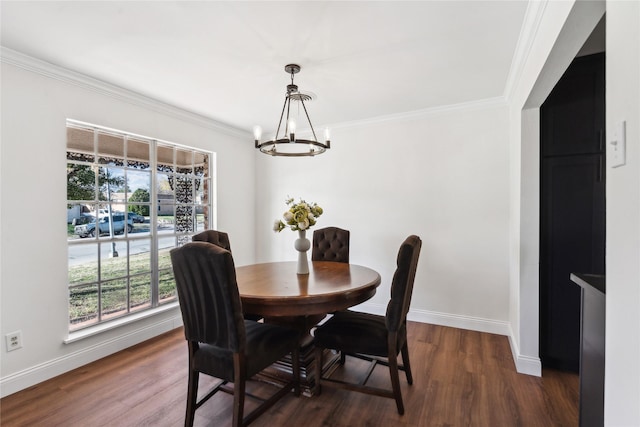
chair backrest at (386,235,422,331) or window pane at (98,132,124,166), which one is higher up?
window pane at (98,132,124,166)

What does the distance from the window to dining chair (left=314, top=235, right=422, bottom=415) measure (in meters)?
2.16

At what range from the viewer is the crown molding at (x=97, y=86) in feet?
7.36

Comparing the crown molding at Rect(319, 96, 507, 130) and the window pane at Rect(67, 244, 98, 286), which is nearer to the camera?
the window pane at Rect(67, 244, 98, 286)

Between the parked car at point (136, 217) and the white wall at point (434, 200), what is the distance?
6.67 ft

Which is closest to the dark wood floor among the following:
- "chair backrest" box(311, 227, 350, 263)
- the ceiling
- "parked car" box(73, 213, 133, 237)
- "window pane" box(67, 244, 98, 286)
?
"window pane" box(67, 244, 98, 286)

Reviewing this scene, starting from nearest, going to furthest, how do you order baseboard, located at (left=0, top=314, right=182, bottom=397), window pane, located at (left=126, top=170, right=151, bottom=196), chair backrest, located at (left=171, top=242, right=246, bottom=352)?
1. chair backrest, located at (left=171, top=242, right=246, bottom=352)
2. baseboard, located at (left=0, top=314, right=182, bottom=397)
3. window pane, located at (left=126, top=170, right=151, bottom=196)

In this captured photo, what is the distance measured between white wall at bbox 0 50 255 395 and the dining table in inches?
58.2

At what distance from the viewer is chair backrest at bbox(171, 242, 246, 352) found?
1.60 metres

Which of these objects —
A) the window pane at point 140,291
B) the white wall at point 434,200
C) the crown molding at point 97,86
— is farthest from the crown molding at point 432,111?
the window pane at point 140,291

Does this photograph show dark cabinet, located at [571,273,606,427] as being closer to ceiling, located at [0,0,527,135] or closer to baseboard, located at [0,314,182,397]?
ceiling, located at [0,0,527,135]

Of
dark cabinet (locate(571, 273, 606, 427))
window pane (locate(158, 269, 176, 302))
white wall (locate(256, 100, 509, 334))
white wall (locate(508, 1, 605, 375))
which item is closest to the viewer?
dark cabinet (locate(571, 273, 606, 427))

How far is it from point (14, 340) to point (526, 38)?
13.5 ft
